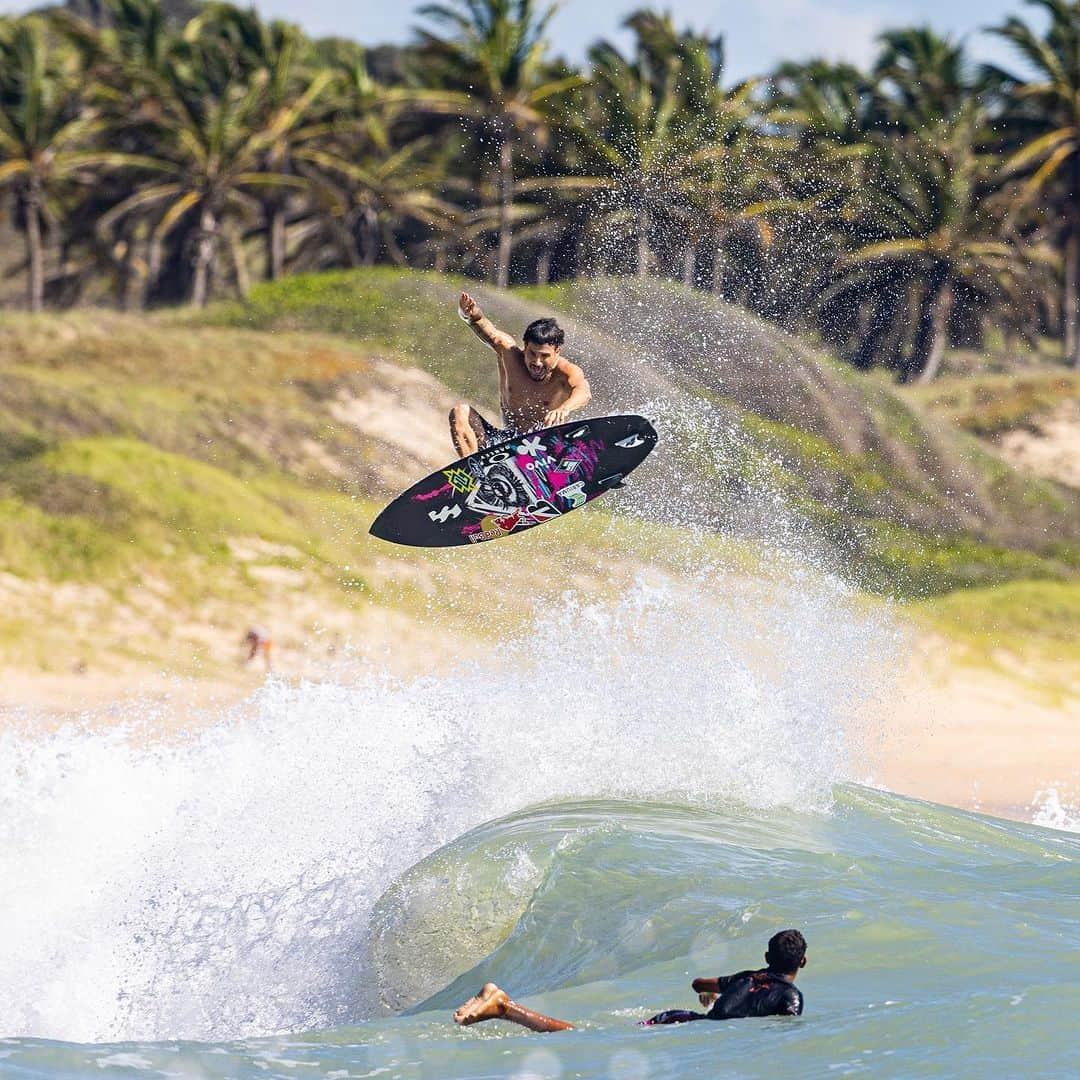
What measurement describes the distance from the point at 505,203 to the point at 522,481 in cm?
2995

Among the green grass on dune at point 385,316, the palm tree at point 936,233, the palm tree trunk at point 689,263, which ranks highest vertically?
the palm tree at point 936,233

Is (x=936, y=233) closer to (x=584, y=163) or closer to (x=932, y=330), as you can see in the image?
(x=932, y=330)

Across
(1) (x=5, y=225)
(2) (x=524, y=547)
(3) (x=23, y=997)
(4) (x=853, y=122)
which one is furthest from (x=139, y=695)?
(1) (x=5, y=225)

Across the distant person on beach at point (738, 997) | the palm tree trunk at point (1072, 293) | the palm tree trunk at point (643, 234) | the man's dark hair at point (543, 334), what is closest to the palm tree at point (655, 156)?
the palm tree trunk at point (643, 234)

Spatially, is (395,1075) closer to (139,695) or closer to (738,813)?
(738,813)

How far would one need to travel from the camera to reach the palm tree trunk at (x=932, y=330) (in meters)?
40.9

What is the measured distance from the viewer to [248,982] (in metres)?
8.96

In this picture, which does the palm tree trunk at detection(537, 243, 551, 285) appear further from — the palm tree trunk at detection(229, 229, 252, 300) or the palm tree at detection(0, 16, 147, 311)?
the palm tree at detection(0, 16, 147, 311)

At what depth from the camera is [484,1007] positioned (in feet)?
22.9

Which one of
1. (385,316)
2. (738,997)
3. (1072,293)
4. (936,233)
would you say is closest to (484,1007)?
(738,997)

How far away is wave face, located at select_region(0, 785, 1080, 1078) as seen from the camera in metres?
6.85

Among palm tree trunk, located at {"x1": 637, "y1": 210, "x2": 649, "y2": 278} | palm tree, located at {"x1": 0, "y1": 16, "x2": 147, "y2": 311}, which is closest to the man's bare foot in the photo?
palm tree trunk, located at {"x1": 637, "y1": 210, "x2": 649, "y2": 278}

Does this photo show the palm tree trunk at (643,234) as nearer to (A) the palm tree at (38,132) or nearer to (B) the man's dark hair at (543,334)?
(A) the palm tree at (38,132)

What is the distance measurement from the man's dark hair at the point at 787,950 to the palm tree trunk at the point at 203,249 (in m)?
33.2
